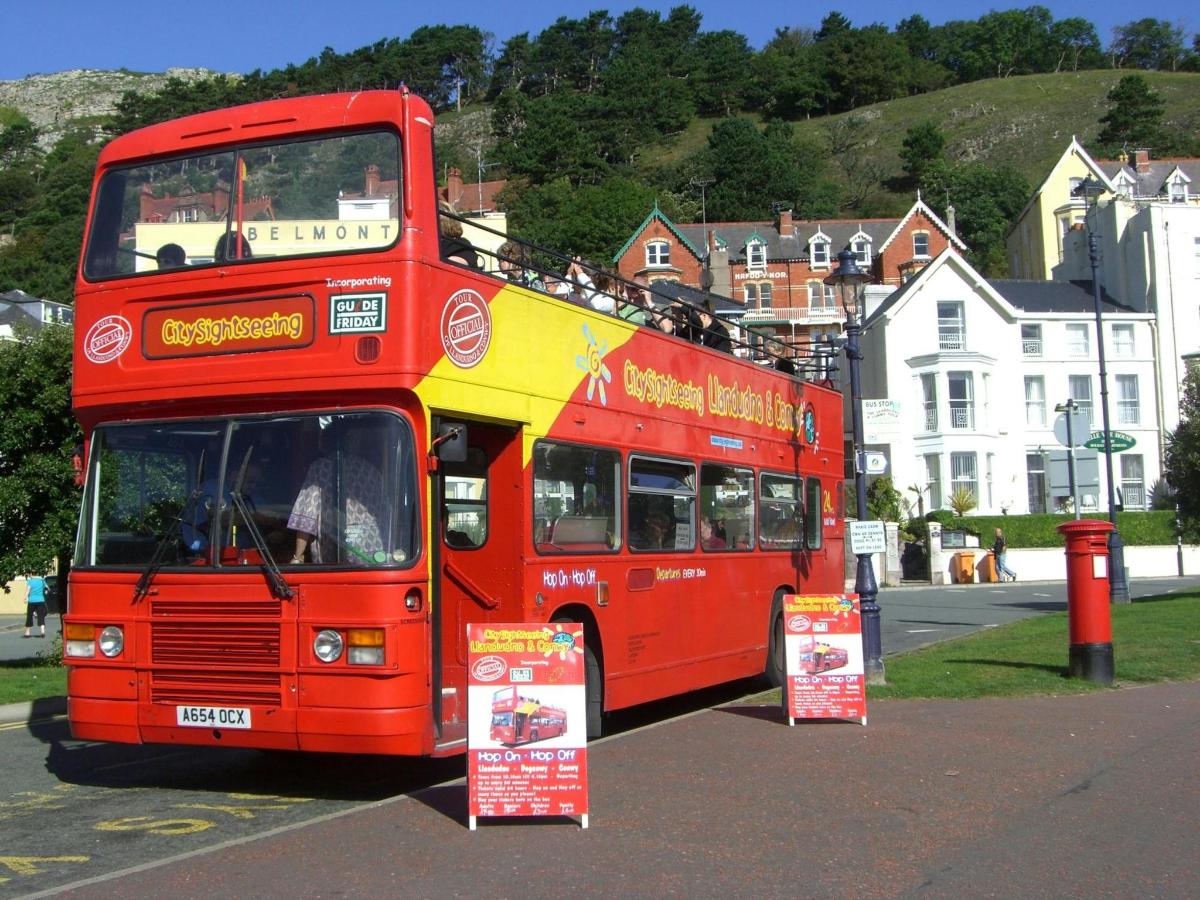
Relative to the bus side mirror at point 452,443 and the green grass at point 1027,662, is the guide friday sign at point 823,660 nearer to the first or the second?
the green grass at point 1027,662

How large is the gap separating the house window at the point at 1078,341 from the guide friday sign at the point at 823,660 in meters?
50.0

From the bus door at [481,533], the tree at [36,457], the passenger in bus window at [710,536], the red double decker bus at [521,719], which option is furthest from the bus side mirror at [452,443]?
the tree at [36,457]

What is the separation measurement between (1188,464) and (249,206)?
1020 inches

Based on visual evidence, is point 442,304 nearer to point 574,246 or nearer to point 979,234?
point 574,246

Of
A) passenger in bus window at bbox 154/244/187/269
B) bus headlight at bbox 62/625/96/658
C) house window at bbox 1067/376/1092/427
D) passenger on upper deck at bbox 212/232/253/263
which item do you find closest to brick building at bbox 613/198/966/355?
house window at bbox 1067/376/1092/427

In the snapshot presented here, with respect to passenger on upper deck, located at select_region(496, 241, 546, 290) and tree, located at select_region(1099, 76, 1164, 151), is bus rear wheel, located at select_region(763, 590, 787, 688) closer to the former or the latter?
passenger on upper deck, located at select_region(496, 241, 546, 290)

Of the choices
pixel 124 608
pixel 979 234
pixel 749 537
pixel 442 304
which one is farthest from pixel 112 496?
pixel 979 234

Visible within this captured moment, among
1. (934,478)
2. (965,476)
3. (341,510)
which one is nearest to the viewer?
(341,510)

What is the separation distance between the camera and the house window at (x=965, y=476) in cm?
5478

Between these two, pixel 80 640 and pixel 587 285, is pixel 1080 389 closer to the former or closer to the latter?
pixel 587 285

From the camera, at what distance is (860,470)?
15688 mm

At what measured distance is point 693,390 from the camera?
13438 millimetres

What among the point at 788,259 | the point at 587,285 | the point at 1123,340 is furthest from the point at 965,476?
the point at 587,285

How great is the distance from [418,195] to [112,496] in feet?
9.96
